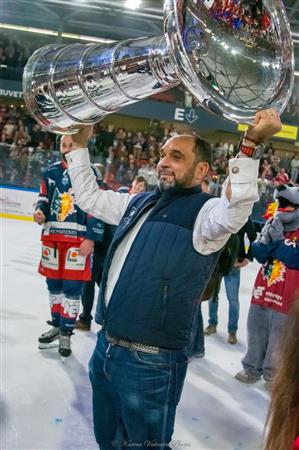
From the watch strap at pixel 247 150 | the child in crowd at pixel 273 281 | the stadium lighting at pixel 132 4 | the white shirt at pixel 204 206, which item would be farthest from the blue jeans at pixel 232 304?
the stadium lighting at pixel 132 4

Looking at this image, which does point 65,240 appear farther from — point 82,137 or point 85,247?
point 82,137

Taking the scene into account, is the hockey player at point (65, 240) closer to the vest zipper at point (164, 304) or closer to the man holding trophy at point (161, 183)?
the man holding trophy at point (161, 183)

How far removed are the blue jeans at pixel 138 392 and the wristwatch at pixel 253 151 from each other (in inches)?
27.2

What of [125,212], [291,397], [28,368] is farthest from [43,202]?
[291,397]

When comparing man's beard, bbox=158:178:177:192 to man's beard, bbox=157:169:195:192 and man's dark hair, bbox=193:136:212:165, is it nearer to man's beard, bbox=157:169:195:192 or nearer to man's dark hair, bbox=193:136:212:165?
man's beard, bbox=157:169:195:192

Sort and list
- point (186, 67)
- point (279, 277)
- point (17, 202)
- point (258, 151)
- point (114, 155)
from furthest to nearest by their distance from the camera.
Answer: point (114, 155), point (17, 202), point (279, 277), point (258, 151), point (186, 67)

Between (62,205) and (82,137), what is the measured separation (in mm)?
1536

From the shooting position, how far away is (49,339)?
3.45 meters

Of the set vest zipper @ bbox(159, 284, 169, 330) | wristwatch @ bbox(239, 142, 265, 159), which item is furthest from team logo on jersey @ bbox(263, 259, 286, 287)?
wristwatch @ bbox(239, 142, 265, 159)

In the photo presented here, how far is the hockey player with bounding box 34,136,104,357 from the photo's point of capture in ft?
10.7

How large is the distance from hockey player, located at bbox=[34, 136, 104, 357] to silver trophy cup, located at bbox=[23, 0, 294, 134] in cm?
170

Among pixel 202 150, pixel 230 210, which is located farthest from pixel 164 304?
pixel 202 150

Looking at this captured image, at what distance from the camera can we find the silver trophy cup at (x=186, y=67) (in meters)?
1.22

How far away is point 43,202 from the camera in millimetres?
3352
